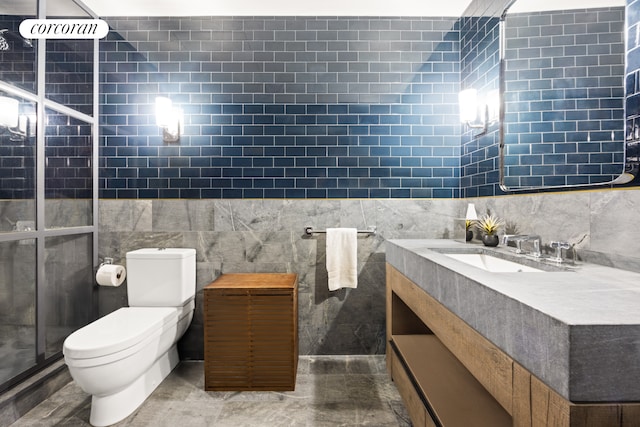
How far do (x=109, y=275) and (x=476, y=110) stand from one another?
290 centimetres

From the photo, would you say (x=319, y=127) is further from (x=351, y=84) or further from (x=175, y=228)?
(x=175, y=228)

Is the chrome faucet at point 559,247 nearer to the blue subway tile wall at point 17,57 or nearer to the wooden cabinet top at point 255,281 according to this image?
the wooden cabinet top at point 255,281

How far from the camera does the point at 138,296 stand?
240 cm

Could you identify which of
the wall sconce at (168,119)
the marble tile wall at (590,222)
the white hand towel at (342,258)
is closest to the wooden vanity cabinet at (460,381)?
the white hand towel at (342,258)

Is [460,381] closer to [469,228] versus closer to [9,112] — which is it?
[469,228]

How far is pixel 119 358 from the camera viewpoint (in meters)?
1.78

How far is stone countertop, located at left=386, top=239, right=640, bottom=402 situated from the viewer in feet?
2.07

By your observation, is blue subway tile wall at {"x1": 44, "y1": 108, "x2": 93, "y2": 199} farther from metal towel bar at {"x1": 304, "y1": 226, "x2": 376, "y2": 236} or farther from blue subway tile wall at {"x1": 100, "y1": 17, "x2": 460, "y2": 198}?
metal towel bar at {"x1": 304, "y1": 226, "x2": 376, "y2": 236}

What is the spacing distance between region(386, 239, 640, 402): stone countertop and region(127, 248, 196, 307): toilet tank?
74.0 inches

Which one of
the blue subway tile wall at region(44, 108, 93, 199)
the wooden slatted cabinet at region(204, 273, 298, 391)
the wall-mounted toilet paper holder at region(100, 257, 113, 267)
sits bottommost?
the wooden slatted cabinet at region(204, 273, 298, 391)

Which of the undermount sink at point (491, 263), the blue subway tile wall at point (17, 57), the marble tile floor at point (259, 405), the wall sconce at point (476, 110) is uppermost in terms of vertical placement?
the blue subway tile wall at point (17, 57)

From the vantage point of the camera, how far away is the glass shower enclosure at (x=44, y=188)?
2.05 meters

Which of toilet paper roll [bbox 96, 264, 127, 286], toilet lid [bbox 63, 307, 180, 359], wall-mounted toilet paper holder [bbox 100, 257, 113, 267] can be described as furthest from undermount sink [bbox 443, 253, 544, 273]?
wall-mounted toilet paper holder [bbox 100, 257, 113, 267]

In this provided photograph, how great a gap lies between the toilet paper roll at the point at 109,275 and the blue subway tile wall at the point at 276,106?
57 centimetres
